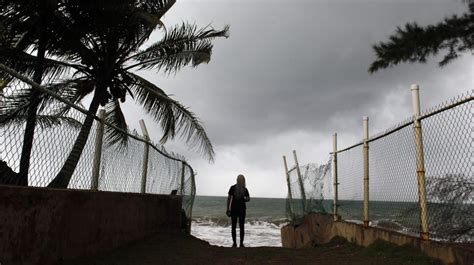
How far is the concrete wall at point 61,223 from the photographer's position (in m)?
3.67

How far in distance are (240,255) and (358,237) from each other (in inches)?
74.0

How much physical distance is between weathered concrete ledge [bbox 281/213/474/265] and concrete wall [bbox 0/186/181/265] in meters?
3.45

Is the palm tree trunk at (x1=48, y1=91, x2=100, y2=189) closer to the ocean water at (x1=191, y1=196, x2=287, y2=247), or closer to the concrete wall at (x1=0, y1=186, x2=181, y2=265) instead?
the concrete wall at (x1=0, y1=186, x2=181, y2=265)

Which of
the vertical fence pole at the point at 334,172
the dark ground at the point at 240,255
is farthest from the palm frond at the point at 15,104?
the vertical fence pole at the point at 334,172

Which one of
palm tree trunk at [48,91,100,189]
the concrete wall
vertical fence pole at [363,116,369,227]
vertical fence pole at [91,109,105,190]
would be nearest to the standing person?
the concrete wall

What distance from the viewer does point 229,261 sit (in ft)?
20.7

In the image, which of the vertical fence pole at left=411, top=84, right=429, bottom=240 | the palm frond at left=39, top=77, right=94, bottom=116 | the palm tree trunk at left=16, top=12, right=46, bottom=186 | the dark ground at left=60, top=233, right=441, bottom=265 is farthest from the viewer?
the palm frond at left=39, top=77, right=94, bottom=116

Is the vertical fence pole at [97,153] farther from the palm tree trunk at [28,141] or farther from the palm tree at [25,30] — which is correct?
the palm tree at [25,30]

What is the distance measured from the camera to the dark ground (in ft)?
17.1

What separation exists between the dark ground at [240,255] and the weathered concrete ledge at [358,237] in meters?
0.11

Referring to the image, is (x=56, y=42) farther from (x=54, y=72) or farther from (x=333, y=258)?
(x=333, y=258)

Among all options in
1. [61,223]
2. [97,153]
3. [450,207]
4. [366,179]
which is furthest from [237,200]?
[61,223]

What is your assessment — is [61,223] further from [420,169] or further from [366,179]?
[366,179]

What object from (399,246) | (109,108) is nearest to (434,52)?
(399,246)
